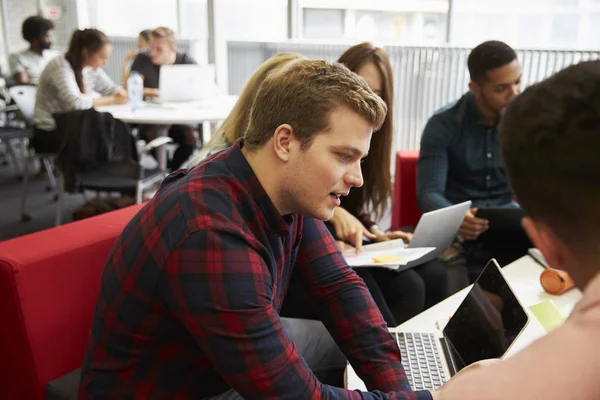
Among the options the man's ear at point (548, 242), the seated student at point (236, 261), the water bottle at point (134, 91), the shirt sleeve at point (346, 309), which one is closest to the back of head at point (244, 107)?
the shirt sleeve at point (346, 309)

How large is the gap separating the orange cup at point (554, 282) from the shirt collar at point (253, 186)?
2.79ft

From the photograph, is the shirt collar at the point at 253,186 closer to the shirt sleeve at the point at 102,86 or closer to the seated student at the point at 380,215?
the seated student at the point at 380,215

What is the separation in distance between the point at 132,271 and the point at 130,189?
2.50 m

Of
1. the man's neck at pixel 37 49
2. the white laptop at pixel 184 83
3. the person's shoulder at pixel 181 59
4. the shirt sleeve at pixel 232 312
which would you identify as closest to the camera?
the shirt sleeve at pixel 232 312

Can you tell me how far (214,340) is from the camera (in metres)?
0.94

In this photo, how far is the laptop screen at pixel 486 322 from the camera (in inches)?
48.1

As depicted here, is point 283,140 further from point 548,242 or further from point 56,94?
point 56,94

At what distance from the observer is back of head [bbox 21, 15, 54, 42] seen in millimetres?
5344

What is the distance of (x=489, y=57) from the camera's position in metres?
2.23

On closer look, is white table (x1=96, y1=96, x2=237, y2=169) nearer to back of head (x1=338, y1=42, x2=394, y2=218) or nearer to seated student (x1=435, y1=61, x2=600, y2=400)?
back of head (x1=338, y1=42, x2=394, y2=218)

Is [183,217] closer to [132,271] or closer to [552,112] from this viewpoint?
[132,271]

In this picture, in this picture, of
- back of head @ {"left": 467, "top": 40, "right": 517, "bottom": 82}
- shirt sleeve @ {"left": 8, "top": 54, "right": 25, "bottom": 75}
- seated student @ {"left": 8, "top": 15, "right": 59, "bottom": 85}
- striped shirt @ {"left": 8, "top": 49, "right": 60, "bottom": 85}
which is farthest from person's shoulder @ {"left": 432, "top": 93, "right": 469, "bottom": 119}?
shirt sleeve @ {"left": 8, "top": 54, "right": 25, "bottom": 75}

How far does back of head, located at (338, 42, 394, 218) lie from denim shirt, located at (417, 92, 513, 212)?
0.89 ft

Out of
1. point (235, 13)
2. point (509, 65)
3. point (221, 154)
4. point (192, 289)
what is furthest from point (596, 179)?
point (235, 13)
